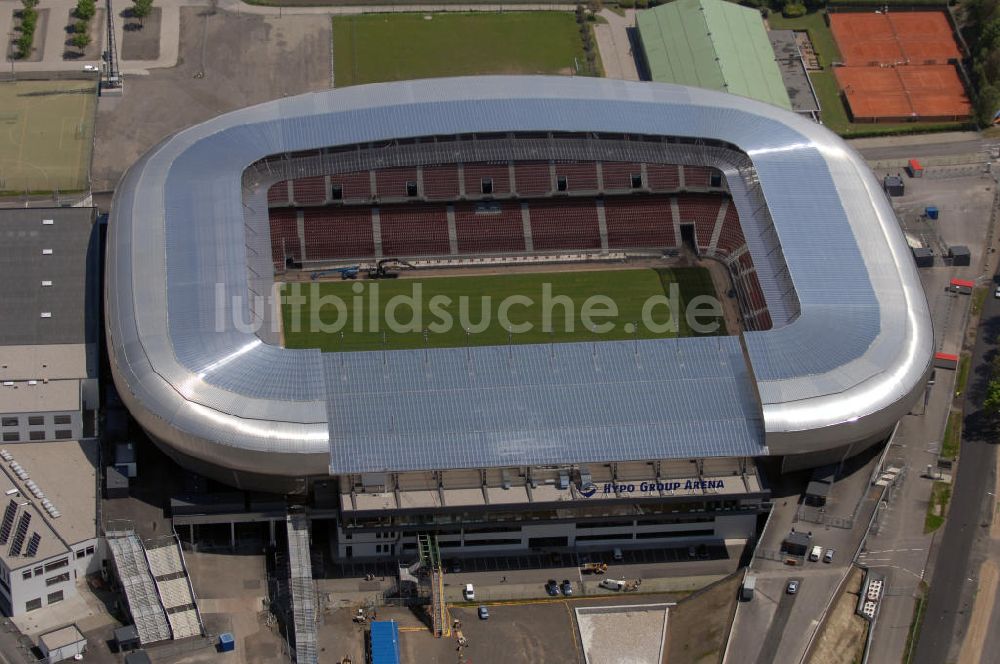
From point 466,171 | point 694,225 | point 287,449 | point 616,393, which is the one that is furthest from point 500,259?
point 287,449

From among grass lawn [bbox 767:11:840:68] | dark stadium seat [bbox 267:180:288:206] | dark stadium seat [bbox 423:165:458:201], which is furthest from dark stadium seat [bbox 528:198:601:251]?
grass lawn [bbox 767:11:840:68]

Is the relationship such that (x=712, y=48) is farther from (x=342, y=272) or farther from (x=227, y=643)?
(x=227, y=643)

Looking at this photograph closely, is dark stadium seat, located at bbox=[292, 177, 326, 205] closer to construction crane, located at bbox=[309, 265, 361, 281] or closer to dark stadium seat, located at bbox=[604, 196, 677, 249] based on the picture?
construction crane, located at bbox=[309, 265, 361, 281]

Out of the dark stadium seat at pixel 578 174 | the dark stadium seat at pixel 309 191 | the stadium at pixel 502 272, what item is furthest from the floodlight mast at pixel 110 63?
the dark stadium seat at pixel 578 174

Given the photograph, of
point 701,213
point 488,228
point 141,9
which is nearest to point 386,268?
point 488,228

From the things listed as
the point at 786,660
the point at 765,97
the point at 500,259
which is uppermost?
the point at 765,97

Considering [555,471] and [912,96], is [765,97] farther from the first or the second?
[555,471]
